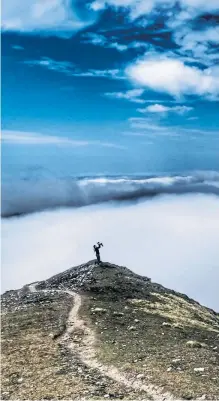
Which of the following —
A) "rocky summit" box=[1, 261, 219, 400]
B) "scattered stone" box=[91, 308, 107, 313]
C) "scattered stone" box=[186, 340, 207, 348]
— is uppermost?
"scattered stone" box=[91, 308, 107, 313]

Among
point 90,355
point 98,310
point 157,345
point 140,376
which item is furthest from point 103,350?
point 98,310

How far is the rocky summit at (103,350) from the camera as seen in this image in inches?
992

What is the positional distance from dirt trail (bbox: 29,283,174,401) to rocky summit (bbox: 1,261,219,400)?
0.06m

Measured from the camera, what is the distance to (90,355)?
31406 millimetres

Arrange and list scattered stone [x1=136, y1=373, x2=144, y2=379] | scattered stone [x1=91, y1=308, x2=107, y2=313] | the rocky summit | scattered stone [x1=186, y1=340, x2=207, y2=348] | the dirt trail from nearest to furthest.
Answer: the dirt trail, the rocky summit, scattered stone [x1=136, y1=373, x2=144, y2=379], scattered stone [x1=186, y1=340, x2=207, y2=348], scattered stone [x1=91, y1=308, x2=107, y2=313]

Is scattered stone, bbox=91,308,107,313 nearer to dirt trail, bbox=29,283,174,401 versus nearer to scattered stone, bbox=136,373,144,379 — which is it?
dirt trail, bbox=29,283,174,401

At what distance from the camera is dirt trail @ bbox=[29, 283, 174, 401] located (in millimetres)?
24417

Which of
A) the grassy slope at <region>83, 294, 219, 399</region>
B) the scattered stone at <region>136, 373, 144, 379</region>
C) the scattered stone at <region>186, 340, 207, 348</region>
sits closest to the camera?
the grassy slope at <region>83, 294, 219, 399</region>

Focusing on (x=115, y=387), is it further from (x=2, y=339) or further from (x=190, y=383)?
(x=2, y=339)

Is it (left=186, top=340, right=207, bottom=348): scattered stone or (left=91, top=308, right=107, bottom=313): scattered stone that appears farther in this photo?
(left=91, top=308, right=107, bottom=313): scattered stone

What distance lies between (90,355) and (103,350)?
129 cm

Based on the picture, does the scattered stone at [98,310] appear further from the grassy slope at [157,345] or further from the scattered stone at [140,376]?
the scattered stone at [140,376]

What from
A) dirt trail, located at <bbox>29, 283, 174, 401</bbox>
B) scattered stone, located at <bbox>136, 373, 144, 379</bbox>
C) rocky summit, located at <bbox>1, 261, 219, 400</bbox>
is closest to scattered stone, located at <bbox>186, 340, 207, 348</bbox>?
rocky summit, located at <bbox>1, 261, 219, 400</bbox>

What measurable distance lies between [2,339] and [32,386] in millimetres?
11687
